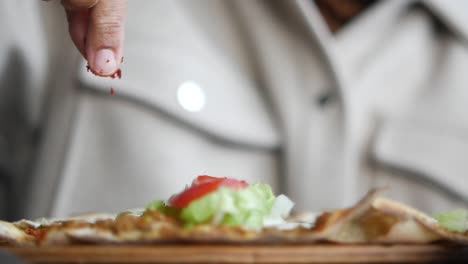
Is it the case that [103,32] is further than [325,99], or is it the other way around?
[325,99]

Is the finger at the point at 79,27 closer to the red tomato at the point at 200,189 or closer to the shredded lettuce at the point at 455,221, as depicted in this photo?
the red tomato at the point at 200,189

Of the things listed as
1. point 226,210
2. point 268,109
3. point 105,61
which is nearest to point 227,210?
point 226,210

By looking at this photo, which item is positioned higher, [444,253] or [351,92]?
[351,92]

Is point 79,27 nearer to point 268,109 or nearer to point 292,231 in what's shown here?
point 292,231

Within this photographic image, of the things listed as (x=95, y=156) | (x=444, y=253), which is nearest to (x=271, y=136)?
(x=95, y=156)

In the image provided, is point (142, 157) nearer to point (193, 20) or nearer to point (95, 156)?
point (95, 156)

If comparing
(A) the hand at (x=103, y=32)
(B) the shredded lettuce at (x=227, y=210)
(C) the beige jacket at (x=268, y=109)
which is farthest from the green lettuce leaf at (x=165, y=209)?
(C) the beige jacket at (x=268, y=109)
